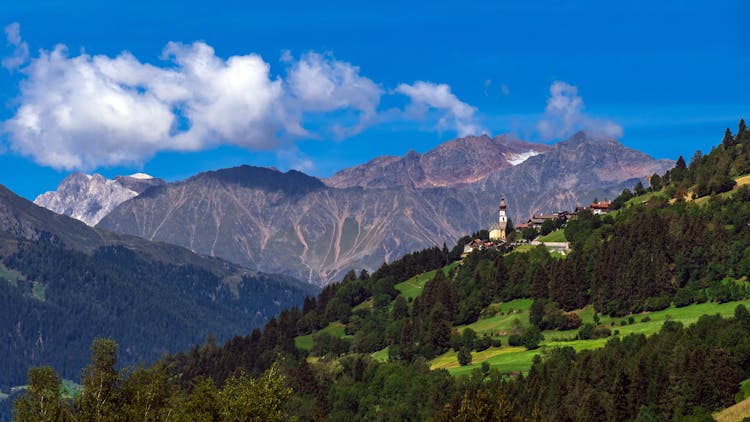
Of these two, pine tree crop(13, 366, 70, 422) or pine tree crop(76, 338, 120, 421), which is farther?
pine tree crop(76, 338, 120, 421)

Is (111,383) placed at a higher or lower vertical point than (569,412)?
higher

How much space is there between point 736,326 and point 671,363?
17295 mm

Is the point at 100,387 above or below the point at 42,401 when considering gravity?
above

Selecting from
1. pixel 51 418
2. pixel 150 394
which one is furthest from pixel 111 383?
pixel 51 418

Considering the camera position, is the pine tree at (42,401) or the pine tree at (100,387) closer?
the pine tree at (42,401)

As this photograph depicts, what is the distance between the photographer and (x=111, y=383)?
11150 centimetres

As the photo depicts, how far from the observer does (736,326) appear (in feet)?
570

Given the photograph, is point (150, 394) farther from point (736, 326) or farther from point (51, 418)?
point (736, 326)

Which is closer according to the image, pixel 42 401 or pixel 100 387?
pixel 42 401

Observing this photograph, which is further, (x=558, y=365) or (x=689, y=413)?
(x=558, y=365)

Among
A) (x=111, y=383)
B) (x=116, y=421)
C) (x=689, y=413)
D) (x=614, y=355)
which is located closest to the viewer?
(x=116, y=421)

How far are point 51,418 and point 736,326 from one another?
385 feet

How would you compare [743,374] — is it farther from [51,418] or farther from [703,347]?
[51,418]

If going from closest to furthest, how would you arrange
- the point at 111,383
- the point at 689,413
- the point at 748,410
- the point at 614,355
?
the point at 111,383 → the point at 748,410 → the point at 689,413 → the point at 614,355
